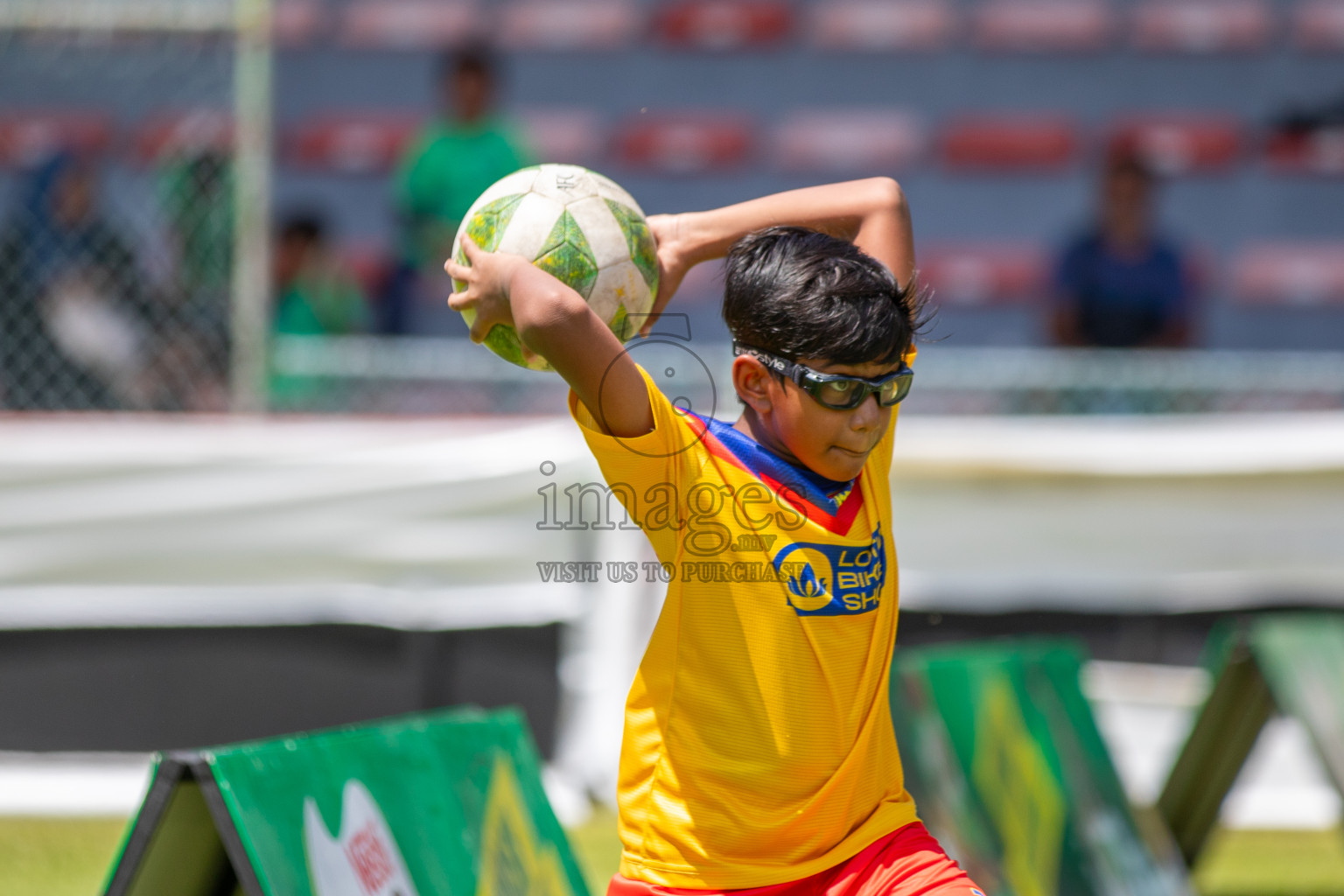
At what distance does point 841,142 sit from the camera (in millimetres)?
10734

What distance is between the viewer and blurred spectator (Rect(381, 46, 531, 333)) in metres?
7.66

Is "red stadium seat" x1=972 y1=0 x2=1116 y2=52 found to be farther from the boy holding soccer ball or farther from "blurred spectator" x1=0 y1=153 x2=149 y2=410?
the boy holding soccer ball

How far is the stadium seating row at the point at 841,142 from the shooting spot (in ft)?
33.5

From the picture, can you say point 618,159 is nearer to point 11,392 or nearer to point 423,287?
point 423,287

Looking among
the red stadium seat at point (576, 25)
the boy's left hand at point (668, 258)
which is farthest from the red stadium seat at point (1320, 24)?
the boy's left hand at point (668, 258)

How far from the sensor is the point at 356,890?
2771 millimetres

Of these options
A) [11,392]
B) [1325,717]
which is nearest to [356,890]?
[1325,717]

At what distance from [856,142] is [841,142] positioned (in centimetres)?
11

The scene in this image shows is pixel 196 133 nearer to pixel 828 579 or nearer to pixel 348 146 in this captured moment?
pixel 348 146

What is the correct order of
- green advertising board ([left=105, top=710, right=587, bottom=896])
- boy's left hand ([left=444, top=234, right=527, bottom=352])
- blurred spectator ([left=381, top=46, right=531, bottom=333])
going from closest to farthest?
green advertising board ([left=105, top=710, right=587, bottom=896])
boy's left hand ([left=444, top=234, right=527, bottom=352])
blurred spectator ([left=381, top=46, right=531, bottom=333])

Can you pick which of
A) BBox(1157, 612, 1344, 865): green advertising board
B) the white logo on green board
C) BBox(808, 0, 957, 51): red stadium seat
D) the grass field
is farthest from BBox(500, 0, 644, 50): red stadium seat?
the white logo on green board

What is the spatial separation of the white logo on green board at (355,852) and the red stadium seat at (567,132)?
820 cm

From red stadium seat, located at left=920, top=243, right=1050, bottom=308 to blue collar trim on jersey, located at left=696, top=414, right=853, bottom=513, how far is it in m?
7.86

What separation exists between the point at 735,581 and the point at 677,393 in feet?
12.7
